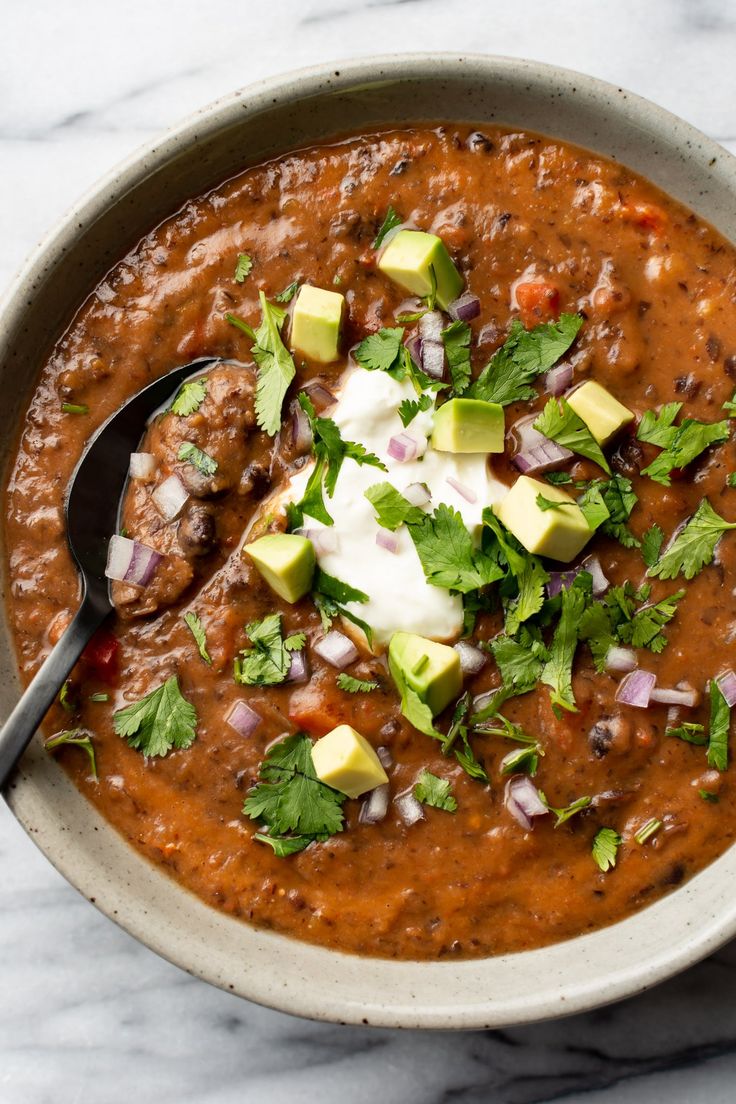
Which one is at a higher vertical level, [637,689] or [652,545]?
[652,545]

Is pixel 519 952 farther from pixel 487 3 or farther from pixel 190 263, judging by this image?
pixel 487 3

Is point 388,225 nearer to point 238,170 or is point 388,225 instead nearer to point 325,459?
point 238,170

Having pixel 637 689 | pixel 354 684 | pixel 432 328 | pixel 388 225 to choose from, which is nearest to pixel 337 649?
pixel 354 684

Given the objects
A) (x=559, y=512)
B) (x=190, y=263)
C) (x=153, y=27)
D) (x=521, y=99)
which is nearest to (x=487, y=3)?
(x=521, y=99)

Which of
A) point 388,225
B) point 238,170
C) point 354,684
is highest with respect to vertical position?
point 238,170

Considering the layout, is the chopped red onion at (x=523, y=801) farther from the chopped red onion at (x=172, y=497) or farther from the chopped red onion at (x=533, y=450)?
the chopped red onion at (x=172, y=497)

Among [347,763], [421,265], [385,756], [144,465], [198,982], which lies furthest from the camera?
[198,982]
